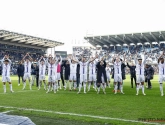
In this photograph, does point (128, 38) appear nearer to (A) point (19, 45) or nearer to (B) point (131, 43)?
(B) point (131, 43)

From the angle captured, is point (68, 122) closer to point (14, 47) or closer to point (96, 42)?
point (14, 47)

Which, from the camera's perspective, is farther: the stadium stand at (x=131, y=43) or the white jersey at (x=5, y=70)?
the stadium stand at (x=131, y=43)

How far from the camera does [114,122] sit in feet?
19.3

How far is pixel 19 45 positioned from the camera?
5400cm

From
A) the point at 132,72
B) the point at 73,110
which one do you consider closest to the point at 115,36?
the point at 132,72

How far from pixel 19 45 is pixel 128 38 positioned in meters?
26.0

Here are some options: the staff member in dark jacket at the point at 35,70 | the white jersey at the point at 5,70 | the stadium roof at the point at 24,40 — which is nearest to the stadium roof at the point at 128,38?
the stadium roof at the point at 24,40

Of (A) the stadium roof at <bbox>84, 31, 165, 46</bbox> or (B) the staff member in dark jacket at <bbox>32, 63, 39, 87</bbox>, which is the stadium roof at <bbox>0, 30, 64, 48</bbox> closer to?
(A) the stadium roof at <bbox>84, 31, 165, 46</bbox>

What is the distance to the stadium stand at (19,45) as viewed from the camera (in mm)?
47625

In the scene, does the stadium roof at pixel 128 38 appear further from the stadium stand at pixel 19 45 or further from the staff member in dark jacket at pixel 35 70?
the staff member in dark jacket at pixel 35 70

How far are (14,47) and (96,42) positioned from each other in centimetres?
2082

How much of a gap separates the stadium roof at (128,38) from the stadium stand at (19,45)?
11001mm

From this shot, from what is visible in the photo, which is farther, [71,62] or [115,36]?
[115,36]

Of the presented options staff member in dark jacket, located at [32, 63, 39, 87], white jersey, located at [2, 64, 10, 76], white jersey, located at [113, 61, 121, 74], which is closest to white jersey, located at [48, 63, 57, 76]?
white jersey, located at [2, 64, 10, 76]
